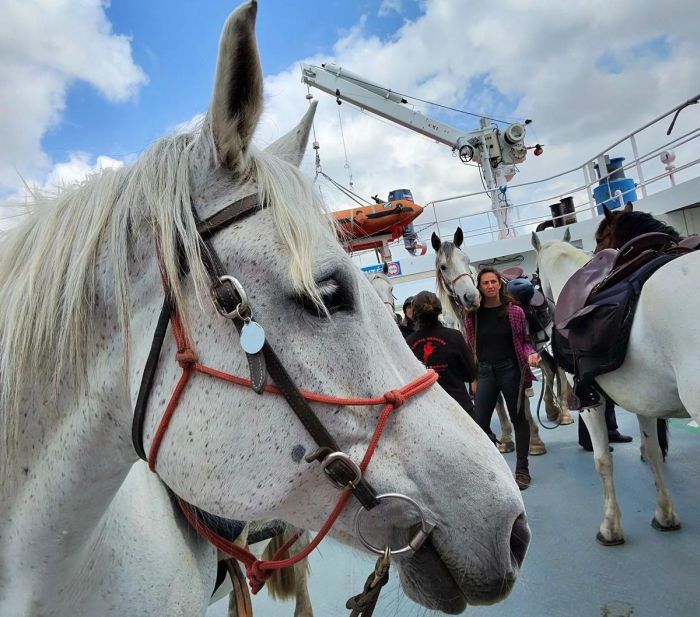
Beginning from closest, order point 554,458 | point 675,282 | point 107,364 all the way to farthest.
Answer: point 107,364 → point 675,282 → point 554,458

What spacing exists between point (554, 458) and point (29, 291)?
4.47 meters

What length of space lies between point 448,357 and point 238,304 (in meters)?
3.02

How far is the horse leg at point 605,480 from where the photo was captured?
2.65 meters

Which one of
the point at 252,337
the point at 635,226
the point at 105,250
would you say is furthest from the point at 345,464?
the point at 635,226

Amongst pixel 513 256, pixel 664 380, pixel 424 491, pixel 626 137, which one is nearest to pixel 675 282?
pixel 664 380

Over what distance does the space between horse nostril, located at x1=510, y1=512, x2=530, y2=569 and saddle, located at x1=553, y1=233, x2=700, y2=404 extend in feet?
5.90

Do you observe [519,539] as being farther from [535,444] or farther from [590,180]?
[590,180]

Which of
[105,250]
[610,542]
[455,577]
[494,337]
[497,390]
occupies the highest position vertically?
[105,250]

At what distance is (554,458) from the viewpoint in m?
4.18

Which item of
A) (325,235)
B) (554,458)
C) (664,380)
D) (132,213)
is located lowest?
(554,458)

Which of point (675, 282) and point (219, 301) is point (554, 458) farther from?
point (219, 301)

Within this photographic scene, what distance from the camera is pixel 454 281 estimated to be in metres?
5.46

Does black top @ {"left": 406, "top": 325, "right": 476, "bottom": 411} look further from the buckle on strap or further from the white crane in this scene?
the white crane

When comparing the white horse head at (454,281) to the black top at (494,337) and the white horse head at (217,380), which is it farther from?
the white horse head at (217,380)
